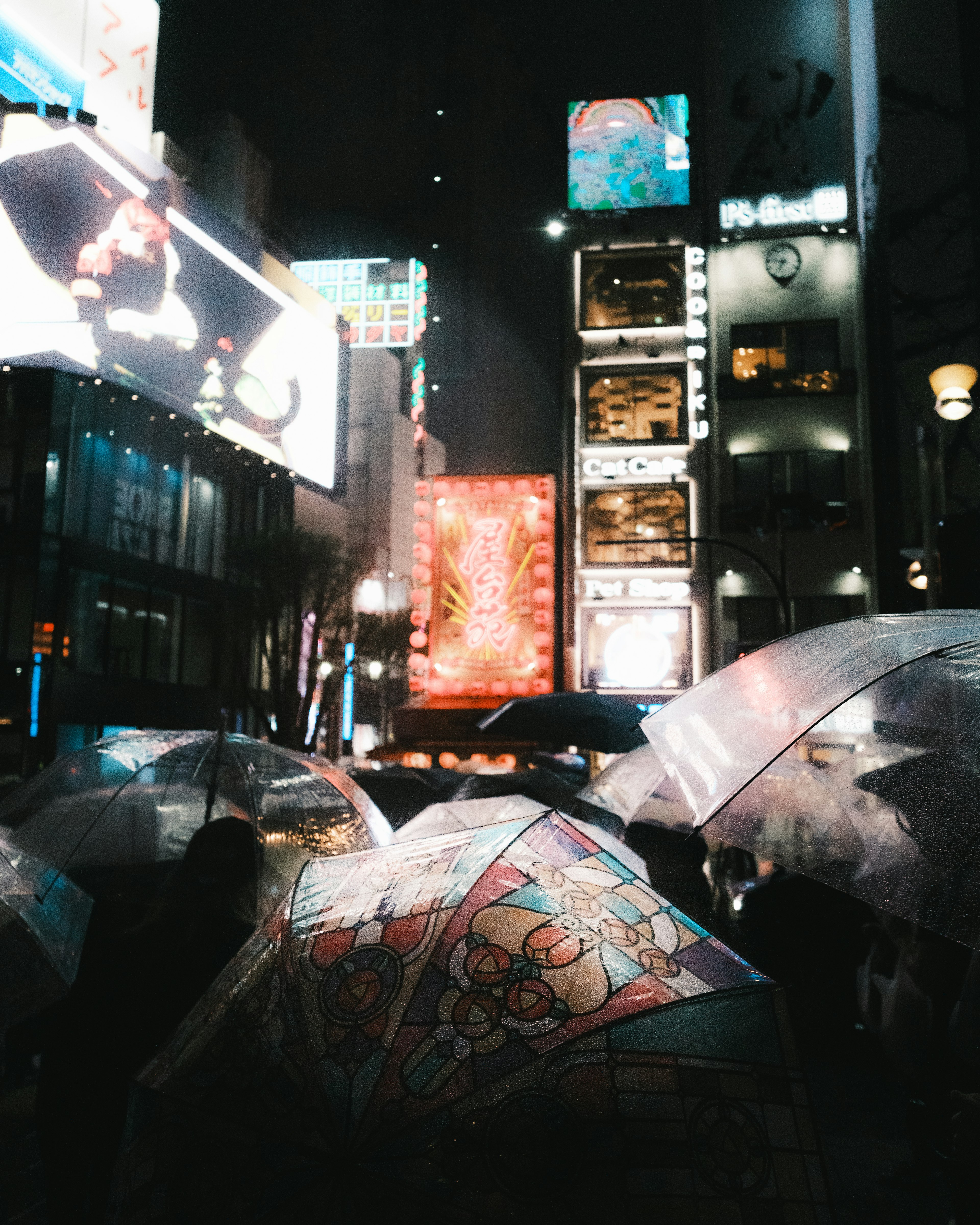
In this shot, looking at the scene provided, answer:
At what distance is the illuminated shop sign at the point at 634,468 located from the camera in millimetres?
29766

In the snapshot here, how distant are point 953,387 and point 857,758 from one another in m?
10.1

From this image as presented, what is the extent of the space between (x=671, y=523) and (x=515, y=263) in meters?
29.9

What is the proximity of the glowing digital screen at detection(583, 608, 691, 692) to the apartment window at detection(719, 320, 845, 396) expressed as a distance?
24.8 feet

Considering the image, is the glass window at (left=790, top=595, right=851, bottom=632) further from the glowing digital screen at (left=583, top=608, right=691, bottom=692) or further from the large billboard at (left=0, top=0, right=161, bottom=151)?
the large billboard at (left=0, top=0, right=161, bottom=151)

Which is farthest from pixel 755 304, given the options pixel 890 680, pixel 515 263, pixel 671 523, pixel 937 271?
pixel 890 680

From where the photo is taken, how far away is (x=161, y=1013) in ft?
13.1

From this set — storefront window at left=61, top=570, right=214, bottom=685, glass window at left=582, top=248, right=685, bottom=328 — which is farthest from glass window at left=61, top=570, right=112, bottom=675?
glass window at left=582, top=248, right=685, bottom=328

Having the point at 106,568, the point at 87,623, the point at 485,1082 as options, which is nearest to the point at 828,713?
the point at 485,1082

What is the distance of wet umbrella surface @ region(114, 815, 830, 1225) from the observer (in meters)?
1.90

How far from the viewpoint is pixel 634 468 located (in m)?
30.0

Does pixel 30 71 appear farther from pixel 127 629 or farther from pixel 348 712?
pixel 348 712

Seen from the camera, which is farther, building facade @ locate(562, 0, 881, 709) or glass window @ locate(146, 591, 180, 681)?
glass window @ locate(146, 591, 180, 681)

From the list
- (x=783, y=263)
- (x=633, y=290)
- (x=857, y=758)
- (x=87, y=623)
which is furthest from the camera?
(x=783, y=263)

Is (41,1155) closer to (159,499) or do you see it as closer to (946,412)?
(946,412)
